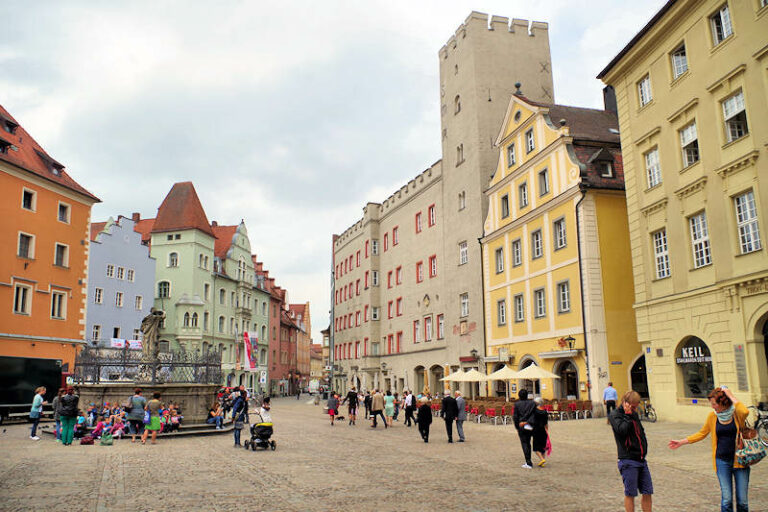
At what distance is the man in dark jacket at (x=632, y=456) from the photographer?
25.9 ft

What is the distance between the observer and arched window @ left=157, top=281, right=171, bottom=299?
193 ft

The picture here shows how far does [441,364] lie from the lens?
42.6 meters

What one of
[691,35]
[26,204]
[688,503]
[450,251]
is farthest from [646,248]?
[26,204]

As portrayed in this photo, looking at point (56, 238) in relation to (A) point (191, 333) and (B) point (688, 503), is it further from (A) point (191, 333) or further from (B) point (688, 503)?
(B) point (688, 503)

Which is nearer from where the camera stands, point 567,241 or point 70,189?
point 567,241

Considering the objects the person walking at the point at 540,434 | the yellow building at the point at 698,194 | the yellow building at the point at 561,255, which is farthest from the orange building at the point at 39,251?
the yellow building at the point at 698,194

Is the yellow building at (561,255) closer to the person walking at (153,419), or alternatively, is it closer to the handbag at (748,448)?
the person walking at (153,419)

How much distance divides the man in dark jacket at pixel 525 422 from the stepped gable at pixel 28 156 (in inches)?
1229

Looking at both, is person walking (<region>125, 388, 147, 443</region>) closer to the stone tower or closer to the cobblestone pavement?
the cobblestone pavement

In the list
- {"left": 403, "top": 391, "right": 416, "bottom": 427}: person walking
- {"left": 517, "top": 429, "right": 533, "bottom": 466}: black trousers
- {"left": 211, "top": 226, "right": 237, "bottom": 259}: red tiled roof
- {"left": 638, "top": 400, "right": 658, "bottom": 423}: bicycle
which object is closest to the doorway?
{"left": 638, "top": 400, "right": 658, "bottom": 423}: bicycle

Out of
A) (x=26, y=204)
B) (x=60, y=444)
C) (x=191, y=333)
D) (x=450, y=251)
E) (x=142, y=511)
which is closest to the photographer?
(x=142, y=511)

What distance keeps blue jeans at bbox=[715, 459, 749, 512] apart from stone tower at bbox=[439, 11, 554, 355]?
97.7ft

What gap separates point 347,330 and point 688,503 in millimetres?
53013

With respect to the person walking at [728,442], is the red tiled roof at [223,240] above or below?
above
